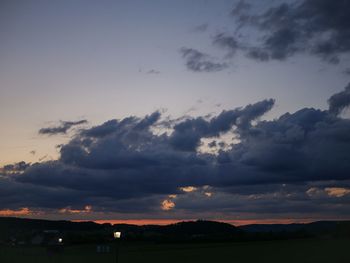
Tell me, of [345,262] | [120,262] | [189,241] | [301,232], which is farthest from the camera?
[301,232]

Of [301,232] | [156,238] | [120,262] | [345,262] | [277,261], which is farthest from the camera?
[301,232]

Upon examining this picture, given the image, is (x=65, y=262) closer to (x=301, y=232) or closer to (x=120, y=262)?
(x=120, y=262)

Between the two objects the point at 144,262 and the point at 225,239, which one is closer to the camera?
the point at 144,262

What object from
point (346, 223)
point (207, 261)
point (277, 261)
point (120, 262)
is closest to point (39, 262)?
point (120, 262)

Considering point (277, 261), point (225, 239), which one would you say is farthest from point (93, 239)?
point (277, 261)

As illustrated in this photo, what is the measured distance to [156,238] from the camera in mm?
138375

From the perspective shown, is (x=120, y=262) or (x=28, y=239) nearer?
(x=120, y=262)

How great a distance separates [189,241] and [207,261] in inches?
2738

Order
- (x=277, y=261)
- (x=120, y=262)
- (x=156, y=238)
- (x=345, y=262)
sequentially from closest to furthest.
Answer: (x=345, y=262), (x=277, y=261), (x=120, y=262), (x=156, y=238)

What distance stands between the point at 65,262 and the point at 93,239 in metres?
74.2

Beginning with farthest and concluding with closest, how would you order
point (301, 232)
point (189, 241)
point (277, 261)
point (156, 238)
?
point (301, 232) → point (156, 238) → point (189, 241) → point (277, 261)

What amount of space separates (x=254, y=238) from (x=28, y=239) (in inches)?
2216

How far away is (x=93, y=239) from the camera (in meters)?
134

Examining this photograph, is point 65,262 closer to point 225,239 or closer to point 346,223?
point 225,239
